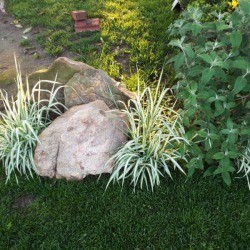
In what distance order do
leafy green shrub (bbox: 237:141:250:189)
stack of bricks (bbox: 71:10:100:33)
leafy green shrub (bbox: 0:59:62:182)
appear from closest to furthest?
leafy green shrub (bbox: 237:141:250:189) → leafy green shrub (bbox: 0:59:62:182) → stack of bricks (bbox: 71:10:100:33)

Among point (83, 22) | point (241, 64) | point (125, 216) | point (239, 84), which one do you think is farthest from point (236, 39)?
point (83, 22)

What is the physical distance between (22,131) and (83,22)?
7.82 ft

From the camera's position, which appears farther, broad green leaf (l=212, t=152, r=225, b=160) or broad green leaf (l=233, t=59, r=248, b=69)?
broad green leaf (l=212, t=152, r=225, b=160)

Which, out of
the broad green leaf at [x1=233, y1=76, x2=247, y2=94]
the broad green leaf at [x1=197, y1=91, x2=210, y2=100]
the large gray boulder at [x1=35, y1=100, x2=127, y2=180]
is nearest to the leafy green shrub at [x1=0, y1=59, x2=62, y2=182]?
the large gray boulder at [x1=35, y1=100, x2=127, y2=180]

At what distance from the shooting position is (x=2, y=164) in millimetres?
3678

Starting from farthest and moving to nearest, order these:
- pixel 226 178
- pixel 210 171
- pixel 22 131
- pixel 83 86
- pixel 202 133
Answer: pixel 83 86 < pixel 22 131 < pixel 210 171 < pixel 226 178 < pixel 202 133

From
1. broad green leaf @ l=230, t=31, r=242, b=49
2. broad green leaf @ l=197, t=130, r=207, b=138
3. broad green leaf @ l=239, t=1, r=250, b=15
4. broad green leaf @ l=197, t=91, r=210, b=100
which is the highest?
broad green leaf @ l=239, t=1, r=250, b=15

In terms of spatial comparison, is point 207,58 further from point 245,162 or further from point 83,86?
point 83,86

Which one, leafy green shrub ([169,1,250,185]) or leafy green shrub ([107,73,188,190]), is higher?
leafy green shrub ([169,1,250,185])

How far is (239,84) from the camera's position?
284 centimetres

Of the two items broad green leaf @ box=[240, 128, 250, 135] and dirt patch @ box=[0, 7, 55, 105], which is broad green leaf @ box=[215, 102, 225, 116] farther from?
dirt patch @ box=[0, 7, 55, 105]

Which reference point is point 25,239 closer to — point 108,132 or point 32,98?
point 108,132

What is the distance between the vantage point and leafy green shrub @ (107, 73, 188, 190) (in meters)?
3.30

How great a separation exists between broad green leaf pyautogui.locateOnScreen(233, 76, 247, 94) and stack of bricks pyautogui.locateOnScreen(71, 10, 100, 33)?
290 centimetres
